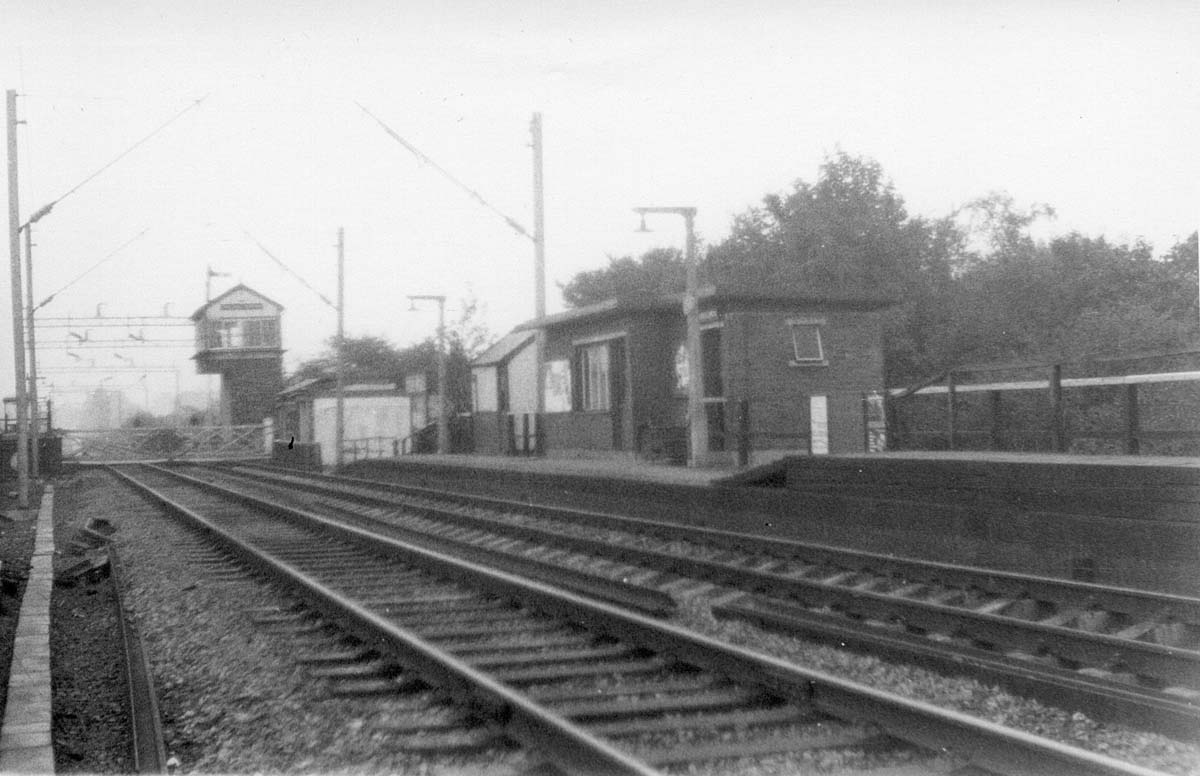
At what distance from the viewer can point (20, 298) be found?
23.8 metres

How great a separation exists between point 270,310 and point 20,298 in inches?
1757

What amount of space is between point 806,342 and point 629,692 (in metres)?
17.8

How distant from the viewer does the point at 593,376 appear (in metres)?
26.3

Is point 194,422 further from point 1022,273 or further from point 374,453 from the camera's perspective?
point 1022,273

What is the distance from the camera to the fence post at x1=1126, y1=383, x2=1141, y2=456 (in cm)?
1262

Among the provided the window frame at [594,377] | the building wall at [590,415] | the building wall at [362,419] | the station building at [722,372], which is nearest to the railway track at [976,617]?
the station building at [722,372]

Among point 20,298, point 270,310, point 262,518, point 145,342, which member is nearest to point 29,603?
point 262,518

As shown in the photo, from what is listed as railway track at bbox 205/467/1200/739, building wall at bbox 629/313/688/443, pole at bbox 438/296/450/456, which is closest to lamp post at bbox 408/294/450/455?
pole at bbox 438/296/450/456

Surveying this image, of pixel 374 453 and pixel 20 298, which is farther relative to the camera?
pixel 374 453

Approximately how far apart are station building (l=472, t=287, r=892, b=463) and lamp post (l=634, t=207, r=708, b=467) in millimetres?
1029

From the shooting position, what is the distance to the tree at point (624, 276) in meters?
60.4

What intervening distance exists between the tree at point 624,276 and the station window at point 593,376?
104 feet

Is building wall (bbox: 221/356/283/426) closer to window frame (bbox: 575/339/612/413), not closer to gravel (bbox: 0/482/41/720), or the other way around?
window frame (bbox: 575/339/612/413)

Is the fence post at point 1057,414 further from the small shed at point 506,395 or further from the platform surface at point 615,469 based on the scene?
the small shed at point 506,395
